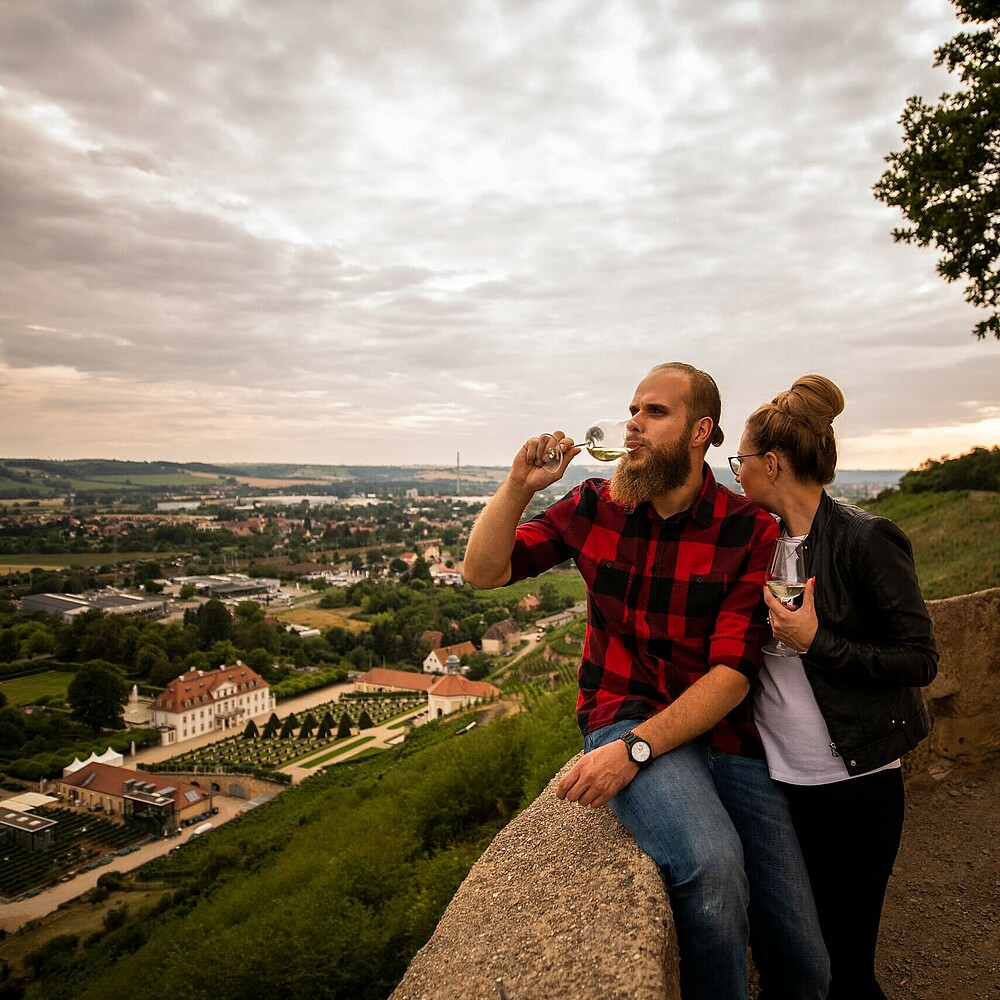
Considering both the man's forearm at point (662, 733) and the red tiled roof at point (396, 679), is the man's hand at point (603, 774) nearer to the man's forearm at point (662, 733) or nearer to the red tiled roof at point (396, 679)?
the man's forearm at point (662, 733)

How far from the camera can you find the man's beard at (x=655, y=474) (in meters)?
2.79

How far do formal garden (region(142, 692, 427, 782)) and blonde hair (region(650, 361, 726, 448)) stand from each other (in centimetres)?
4289

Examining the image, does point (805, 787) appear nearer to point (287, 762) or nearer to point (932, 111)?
point (932, 111)

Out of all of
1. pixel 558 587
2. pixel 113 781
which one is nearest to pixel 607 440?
pixel 113 781

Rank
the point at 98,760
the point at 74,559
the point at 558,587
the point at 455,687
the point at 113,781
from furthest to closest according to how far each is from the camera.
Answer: the point at 558,587, the point at 74,559, the point at 455,687, the point at 98,760, the point at 113,781

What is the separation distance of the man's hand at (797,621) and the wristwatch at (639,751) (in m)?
0.63

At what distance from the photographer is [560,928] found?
7.12ft

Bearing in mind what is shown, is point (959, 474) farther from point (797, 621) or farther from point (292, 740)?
point (292, 740)

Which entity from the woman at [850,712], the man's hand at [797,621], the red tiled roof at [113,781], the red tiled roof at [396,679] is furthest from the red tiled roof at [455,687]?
the man's hand at [797,621]

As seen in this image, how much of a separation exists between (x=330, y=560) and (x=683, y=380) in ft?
318

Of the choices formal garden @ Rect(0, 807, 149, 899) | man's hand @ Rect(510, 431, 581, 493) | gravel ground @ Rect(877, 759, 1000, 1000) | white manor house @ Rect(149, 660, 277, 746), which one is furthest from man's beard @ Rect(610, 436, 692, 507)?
white manor house @ Rect(149, 660, 277, 746)

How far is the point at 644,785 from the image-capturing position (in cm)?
243

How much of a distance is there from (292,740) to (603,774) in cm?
4929

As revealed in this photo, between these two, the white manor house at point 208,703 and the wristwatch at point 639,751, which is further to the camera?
the white manor house at point 208,703
